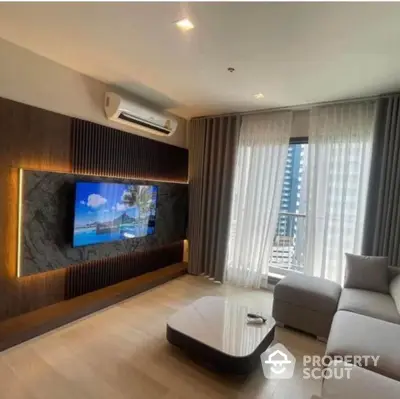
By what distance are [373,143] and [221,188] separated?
6.70 feet

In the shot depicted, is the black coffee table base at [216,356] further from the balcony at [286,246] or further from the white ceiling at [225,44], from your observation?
the white ceiling at [225,44]

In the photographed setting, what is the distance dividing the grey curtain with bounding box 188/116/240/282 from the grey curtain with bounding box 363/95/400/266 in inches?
71.1

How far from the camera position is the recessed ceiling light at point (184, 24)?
71.8 inches

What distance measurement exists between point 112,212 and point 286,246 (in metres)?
2.73

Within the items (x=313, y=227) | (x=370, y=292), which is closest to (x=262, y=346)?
(x=370, y=292)

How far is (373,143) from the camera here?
119 inches

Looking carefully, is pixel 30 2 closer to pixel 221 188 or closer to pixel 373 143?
pixel 221 188

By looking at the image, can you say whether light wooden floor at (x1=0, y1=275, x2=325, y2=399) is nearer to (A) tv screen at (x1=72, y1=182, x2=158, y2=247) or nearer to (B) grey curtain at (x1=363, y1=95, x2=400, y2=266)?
(A) tv screen at (x1=72, y1=182, x2=158, y2=247)

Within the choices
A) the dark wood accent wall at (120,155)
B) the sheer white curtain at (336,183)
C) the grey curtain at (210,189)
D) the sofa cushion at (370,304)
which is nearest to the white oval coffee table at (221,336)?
the sofa cushion at (370,304)

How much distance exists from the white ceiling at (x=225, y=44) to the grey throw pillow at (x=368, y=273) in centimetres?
184

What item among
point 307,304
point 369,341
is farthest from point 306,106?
point 369,341

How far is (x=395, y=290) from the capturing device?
2535 millimetres

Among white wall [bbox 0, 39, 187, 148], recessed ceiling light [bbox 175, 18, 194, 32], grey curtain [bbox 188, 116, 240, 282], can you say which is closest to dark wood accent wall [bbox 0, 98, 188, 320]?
white wall [bbox 0, 39, 187, 148]

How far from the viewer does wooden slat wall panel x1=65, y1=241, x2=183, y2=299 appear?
9.79 ft
